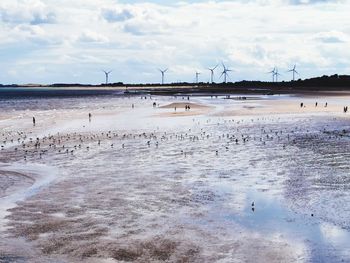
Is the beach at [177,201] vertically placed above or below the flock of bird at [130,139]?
above

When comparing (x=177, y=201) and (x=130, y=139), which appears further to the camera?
(x=130, y=139)

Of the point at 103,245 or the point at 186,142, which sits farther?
the point at 186,142

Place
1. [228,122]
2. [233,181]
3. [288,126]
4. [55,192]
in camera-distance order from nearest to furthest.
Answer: [55,192]
[233,181]
[288,126]
[228,122]

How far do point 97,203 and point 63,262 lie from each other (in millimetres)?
7604

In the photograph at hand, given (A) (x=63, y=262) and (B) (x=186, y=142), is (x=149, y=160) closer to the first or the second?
(B) (x=186, y=142)

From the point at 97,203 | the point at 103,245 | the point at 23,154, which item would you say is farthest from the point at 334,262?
the point at 23,154

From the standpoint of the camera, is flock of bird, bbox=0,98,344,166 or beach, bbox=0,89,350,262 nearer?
beach, bbox=0,89,350,262

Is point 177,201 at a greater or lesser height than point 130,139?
greater

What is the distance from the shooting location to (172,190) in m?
26.4

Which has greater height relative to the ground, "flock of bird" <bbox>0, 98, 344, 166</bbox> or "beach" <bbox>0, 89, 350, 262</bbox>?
"beach" <bbox>0, 89, 350, 262</bbox>

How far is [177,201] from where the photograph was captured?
24.1 m

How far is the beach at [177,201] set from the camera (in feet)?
57.4

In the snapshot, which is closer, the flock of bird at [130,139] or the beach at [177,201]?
the beach at [177,201]

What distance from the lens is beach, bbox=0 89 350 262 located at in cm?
1750
